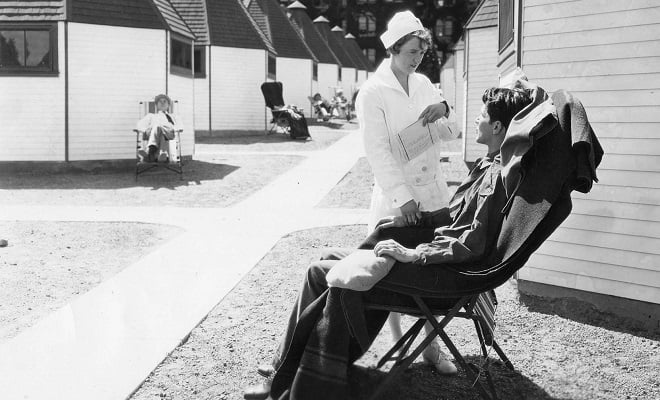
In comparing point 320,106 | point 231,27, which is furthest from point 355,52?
point 231,27

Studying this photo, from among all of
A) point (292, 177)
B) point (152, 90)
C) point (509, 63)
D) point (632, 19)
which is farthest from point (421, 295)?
point (152, 90)

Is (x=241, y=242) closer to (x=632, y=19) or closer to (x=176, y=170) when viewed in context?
(x=632, y=19)

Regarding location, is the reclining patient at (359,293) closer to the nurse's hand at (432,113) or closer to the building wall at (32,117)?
the nurse's hand at (432,113)

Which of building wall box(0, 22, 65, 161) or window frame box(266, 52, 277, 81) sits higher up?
window frame box(266, 52, 277, 81)

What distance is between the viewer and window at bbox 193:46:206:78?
25.4 m

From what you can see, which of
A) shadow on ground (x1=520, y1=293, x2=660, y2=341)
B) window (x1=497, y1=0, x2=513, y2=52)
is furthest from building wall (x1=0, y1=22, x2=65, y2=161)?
shadow on ground (x1=520, y1=293, x2=660, y2=341)

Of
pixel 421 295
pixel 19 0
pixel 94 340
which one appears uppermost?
pixel 19 0

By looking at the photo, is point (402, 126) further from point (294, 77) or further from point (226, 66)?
point (294, 77)

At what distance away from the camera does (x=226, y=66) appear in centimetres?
2609

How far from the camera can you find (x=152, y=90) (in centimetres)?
1612

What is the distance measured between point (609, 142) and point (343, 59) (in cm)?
4768

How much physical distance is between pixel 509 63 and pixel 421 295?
4.54 m

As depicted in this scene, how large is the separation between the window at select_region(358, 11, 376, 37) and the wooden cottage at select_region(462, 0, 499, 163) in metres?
55.2

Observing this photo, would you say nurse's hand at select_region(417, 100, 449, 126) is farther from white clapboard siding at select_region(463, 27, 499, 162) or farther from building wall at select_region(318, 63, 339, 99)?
building wall at select_region(318, 63, 339, 99)
